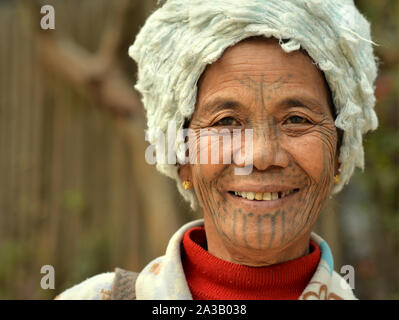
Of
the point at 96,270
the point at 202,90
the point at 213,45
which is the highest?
the point at 213,45

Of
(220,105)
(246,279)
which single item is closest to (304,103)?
(220,105)

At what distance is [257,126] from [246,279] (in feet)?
1.85

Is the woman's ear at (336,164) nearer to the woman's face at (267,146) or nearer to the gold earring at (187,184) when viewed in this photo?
the woman's face at (267,146)

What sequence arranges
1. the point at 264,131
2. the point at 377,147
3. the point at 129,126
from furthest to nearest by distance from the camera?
the point at 377,147 < the point at 129,126 < the point at 264,131

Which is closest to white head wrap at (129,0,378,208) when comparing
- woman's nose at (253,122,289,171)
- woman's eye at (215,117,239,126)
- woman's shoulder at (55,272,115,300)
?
woman's eye at (215,117,239,126)

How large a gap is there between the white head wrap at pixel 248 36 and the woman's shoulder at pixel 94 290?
0.52 meters

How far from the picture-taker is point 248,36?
206cm

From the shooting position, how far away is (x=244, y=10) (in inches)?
79.9

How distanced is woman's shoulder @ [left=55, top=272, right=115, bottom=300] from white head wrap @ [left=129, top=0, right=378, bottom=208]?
1.71 ft

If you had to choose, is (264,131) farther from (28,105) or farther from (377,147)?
(28,105)


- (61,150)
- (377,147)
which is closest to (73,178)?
(61,150)

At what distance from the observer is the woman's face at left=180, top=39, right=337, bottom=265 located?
2.03 metres

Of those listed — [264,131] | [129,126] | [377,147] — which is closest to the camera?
[264,131]
